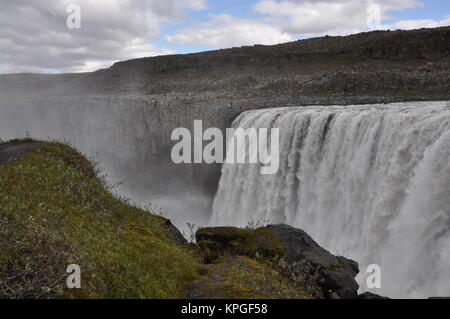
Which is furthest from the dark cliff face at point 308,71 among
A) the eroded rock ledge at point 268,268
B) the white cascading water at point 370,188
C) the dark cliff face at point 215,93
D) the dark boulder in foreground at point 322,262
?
the eroded rock ledge at point 268,268

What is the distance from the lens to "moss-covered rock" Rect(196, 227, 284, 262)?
10.1m

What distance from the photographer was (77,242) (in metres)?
6.44

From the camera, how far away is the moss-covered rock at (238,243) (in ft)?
33.3

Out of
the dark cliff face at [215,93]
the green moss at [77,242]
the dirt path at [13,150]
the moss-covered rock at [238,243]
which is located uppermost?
the dark cliff face at [215,93]

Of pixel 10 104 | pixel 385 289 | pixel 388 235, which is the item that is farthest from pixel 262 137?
pixel 10 104

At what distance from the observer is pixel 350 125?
19.9 meters

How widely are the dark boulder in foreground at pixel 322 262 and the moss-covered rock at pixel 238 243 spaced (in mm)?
509

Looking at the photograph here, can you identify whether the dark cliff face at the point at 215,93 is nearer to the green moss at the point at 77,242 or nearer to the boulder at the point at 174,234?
the boulder at the point at 174,234

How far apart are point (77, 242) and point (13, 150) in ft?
28.8

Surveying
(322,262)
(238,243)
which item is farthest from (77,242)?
(322,262)

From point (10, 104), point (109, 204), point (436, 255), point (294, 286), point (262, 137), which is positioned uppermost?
point (10, 104)

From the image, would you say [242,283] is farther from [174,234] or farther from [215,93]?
[215,93]
